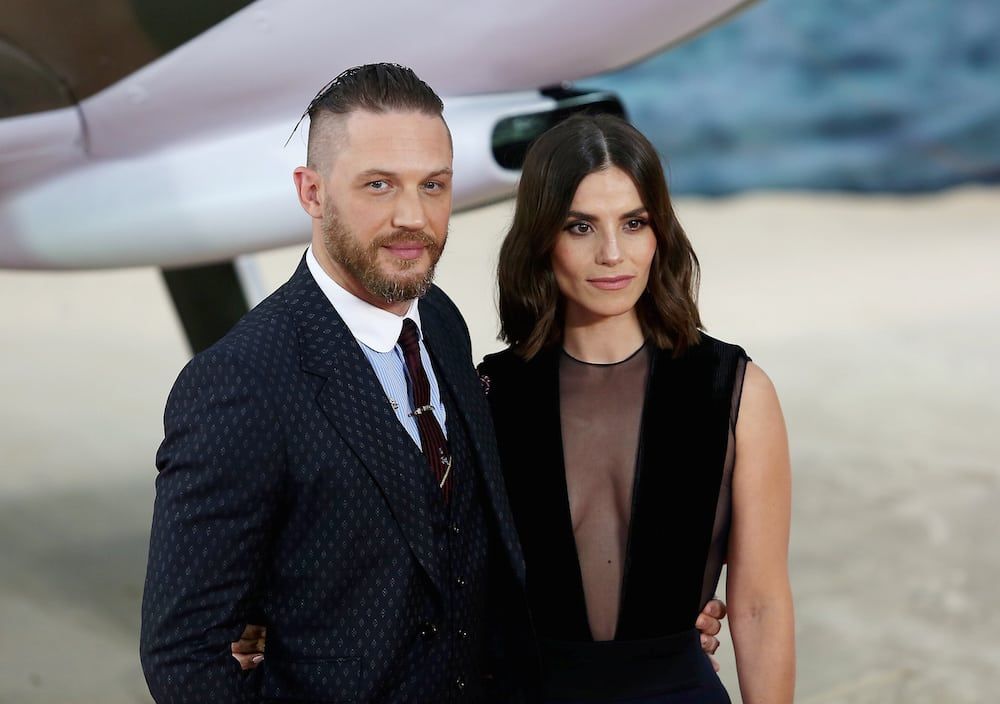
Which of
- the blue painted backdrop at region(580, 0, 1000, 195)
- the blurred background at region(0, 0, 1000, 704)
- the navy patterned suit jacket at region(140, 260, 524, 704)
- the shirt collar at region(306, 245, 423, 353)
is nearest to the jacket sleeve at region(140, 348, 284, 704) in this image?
the navy patterned suit jacket at region(140, 260, 524, 704)

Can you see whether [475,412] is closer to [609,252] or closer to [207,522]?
[609,252]

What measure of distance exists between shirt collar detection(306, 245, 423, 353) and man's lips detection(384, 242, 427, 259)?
0.08m

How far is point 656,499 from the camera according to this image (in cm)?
174

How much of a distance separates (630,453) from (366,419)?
452mm

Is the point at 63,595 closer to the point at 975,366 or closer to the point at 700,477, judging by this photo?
the point at 700,477

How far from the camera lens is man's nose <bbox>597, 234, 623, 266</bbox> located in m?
1.70

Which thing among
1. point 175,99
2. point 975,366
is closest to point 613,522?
point 175,99

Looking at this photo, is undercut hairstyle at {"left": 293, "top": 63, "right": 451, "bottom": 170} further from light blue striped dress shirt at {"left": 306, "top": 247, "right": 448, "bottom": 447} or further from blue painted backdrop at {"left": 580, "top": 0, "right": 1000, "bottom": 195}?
blue painted backdrop at {"left": 580, "top": 0, "right": 1000, "bottom": 195}

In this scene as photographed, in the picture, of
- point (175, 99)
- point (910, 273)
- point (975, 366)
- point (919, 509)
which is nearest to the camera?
point (175, 99)

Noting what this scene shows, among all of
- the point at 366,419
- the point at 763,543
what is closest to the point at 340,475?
the point at 366,419

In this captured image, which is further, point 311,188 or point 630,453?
point 630,453

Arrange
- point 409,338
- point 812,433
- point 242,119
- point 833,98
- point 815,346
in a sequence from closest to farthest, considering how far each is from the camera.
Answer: point 409,338 < point 242,119 < point 812,433 < point 815,346 < point 833,98

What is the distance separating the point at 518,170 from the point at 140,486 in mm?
3124

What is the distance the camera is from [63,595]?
4.15m
